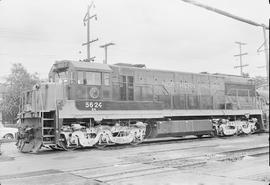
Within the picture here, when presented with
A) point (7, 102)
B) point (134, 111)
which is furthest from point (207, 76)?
point (7, 102)

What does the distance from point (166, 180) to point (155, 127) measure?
9.32m

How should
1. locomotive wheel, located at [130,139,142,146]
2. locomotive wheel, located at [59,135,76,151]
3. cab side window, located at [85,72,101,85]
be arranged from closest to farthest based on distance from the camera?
1. locomotive wheel, located at [59,135,76,151]
2. cab side window, located at [85,72,101,85]
3. locomotive wheel, located at [130,139,142,146]

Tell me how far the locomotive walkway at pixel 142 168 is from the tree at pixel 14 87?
1043 inches

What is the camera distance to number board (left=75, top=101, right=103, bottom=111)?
1420 cm

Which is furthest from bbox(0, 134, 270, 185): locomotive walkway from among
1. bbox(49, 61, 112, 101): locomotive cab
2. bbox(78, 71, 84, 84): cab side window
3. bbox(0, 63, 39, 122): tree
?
bbox(0, 63, 39, 122): tree

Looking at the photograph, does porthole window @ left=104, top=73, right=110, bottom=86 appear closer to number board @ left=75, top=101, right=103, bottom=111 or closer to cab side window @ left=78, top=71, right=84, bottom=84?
number board @ left=75, top=101, right=103, bottom=111

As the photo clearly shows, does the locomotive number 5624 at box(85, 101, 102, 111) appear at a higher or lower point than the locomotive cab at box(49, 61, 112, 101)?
lower

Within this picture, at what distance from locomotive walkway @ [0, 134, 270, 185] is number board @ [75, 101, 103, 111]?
7.39 feet

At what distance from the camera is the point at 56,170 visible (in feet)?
30.4

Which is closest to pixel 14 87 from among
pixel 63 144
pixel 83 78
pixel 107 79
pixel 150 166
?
pixel 107 79

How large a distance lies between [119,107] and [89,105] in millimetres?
1488

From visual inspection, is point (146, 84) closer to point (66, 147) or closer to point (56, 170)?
point (66, 147)

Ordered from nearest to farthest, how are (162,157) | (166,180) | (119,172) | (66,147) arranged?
(166,180) → (119,172) → (162,157) → (66,147)

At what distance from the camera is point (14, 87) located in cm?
4209
